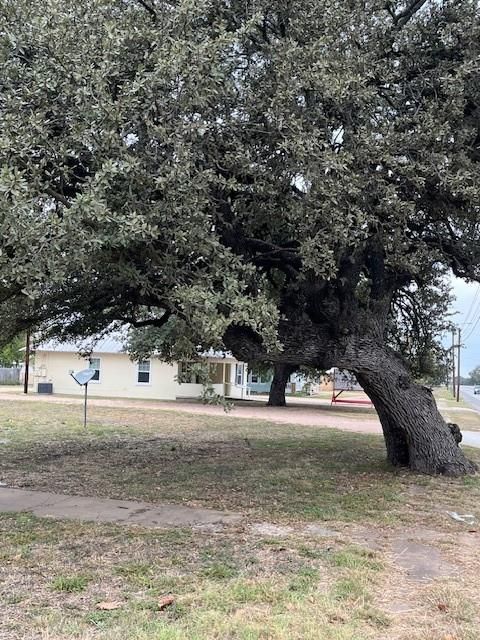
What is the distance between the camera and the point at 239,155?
6.26 m

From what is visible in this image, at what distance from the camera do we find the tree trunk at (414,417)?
31.2ft

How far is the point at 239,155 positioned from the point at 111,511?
414 centimetres

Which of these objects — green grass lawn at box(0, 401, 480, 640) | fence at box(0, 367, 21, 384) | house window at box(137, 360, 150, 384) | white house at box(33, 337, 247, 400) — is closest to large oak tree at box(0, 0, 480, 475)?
green grass lawn at box(0, 401, 480, 640)

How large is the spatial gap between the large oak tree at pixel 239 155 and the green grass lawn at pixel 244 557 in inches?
73.7

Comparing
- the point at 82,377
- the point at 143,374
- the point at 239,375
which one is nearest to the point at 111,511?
the point at 82,377

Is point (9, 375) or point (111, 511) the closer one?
point (111, 511)

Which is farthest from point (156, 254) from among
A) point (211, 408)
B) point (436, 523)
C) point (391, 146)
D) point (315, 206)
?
point (211, 408)

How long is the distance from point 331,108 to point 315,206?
A: 1178mm

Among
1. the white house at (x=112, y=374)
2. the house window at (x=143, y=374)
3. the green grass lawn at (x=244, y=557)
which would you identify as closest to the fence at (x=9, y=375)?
the white house at (x=112, y=374)

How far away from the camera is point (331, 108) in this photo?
678cm

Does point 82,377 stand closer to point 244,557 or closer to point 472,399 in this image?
point 244,557

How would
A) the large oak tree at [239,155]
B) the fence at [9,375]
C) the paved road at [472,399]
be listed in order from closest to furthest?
1. the large oak tree at [239,155]
2. the fence at [9,375]
3. the paved road at [472,399]

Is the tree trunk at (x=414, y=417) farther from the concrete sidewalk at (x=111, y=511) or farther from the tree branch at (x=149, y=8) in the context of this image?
the tree branch at (x=149, y=8)

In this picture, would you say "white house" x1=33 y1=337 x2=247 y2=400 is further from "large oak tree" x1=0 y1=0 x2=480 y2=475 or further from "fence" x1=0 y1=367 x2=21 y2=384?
"large oak tree" x1=0 y1=0 x2=480 y2=475
